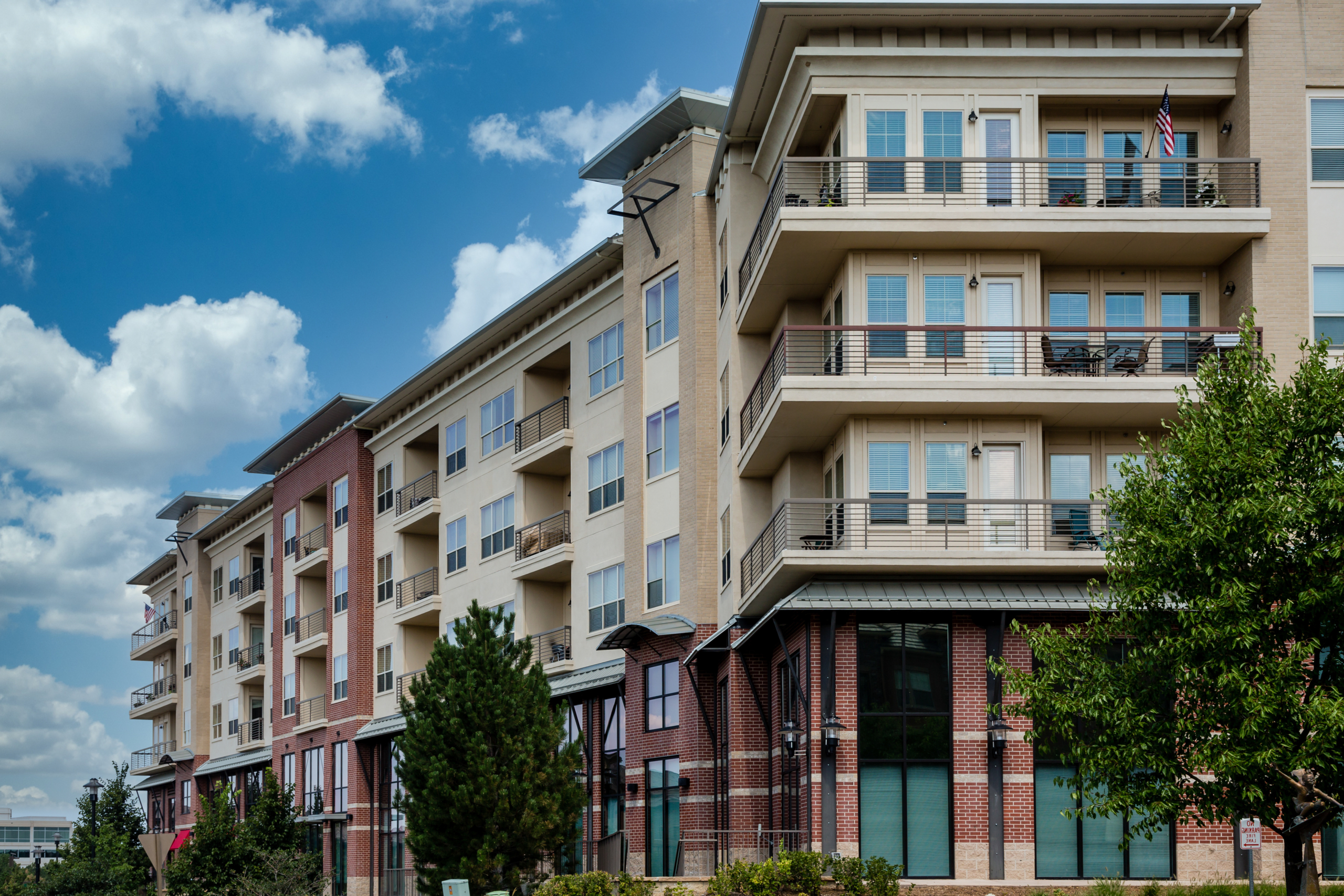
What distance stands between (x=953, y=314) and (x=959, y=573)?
5.38 meters

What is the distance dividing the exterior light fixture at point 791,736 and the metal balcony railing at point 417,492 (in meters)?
27.5

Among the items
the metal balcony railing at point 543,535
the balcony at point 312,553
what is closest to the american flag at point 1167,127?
the metal balcony railing at point 543,535

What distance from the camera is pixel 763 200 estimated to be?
122ft

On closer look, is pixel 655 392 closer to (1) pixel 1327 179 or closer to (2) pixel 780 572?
(2) pixel 780 572

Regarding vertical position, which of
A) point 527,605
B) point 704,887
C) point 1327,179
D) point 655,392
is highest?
point 1327,179

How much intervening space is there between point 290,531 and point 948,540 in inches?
1847

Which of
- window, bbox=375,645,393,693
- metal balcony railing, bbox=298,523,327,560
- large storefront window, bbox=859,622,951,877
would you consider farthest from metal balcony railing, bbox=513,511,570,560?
metal balcony railing, bbox=298,523,327,560

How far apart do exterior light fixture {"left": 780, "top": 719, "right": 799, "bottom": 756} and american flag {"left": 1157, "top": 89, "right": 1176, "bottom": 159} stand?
1346cm

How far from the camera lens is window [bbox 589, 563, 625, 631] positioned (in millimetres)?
43250

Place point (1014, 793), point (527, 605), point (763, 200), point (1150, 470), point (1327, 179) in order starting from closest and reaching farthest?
point (1150, 470) < point (1014, 793) < point (1327, 179) < point (763, 200) < point (527, 605)

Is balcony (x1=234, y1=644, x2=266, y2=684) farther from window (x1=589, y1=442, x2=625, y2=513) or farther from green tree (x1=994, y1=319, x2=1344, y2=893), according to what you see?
green tree (x1=994, y1=319, x2=1344, y2=893)

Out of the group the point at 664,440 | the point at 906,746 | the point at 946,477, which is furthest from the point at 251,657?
the point at 946,477

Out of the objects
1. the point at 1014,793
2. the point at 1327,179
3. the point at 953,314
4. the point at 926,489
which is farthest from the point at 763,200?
the point at 1014,793

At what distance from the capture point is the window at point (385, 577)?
60188 millimetres
